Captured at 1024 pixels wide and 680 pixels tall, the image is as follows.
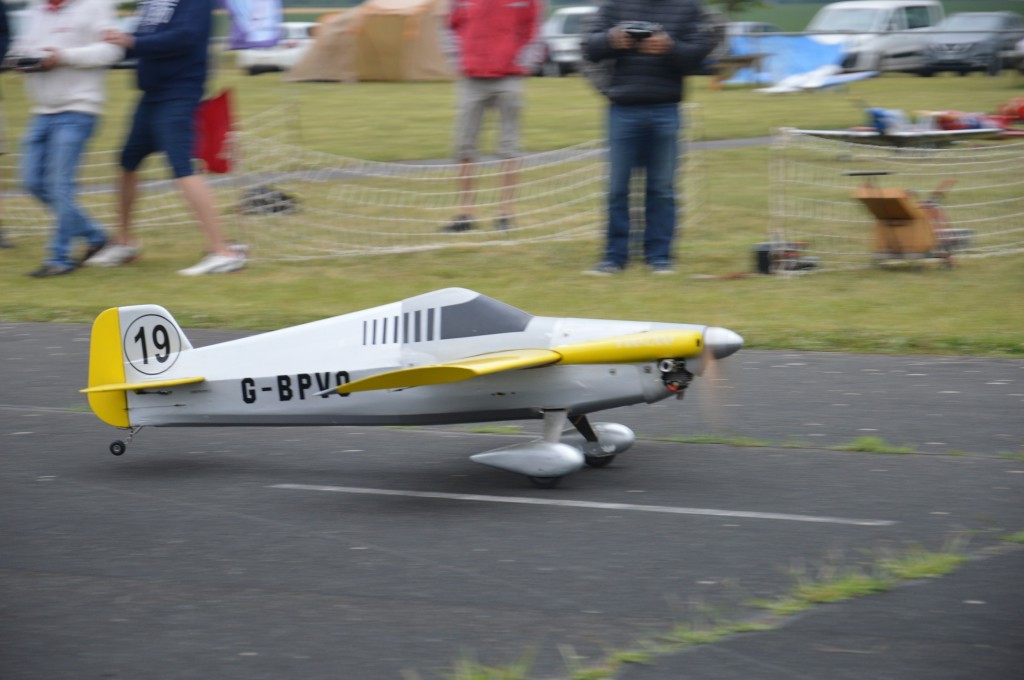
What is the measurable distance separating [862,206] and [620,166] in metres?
4.30

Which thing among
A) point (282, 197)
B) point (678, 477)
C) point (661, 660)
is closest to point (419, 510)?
point (678, 477)

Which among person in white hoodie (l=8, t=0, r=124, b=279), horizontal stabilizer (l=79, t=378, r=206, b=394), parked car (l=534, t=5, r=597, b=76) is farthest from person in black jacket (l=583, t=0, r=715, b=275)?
parked car (l=534, t=5, r=597, b=76)

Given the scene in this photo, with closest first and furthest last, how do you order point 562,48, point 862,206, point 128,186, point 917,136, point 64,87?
point 64,87
point 128,186
point 862,206
point 917,136
point 562,48

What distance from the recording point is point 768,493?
674 centimetres

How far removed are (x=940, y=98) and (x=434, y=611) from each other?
79.1ft

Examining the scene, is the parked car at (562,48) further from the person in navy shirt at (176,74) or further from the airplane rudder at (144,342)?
the airplane rudder at (144,342)

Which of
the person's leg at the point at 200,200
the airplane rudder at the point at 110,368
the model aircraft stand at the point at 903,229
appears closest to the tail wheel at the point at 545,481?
the airplane rudder at the point at 110,368

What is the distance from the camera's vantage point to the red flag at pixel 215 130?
1345cm

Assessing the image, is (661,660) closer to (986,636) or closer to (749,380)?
(986,636)

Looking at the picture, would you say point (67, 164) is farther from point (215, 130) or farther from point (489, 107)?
point (489, 107)

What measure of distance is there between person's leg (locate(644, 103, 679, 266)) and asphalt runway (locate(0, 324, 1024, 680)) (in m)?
3.04

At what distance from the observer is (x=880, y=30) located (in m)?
35.0

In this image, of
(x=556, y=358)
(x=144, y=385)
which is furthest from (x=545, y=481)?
(x=144, y=385)

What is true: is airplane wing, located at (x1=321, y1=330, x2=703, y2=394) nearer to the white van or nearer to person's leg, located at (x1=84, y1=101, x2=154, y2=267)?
person's leg, located at (x1=84, y1=101, x2=154, y2=267)
